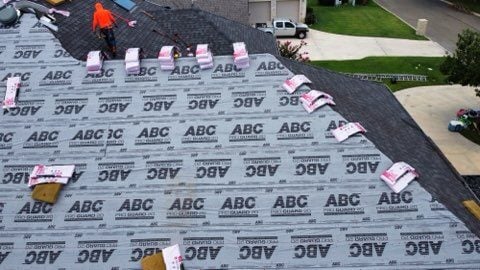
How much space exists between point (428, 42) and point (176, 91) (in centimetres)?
2759

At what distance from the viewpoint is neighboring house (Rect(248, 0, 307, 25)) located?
37.7 m

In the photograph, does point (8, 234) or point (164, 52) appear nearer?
point (8, 234)

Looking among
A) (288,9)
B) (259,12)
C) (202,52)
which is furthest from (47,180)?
(288,9)

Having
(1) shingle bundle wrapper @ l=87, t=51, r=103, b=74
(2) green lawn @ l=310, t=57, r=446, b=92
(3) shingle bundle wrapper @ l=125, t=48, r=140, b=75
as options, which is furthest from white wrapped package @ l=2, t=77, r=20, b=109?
(2) green lawn @ l=310, t=57, r=446, b=92

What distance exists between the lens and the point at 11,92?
490 inches

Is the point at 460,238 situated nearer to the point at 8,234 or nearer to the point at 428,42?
the point at 8,234

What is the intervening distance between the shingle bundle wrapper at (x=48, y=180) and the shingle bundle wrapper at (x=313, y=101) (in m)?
5.97

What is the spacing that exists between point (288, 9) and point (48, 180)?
103 feet

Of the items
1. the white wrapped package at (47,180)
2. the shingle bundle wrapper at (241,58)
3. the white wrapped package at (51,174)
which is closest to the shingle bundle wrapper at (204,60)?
the shingle bundle wrapper at (241,58)

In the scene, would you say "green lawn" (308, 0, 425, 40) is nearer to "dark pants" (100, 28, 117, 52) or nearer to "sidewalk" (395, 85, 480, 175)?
"sidewalk" (395, 85, 480, 175)

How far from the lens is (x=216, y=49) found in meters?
16.9

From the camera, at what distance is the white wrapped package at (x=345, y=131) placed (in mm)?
11102

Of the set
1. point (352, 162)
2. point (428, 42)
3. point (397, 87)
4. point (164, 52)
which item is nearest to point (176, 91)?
point (164, 52)

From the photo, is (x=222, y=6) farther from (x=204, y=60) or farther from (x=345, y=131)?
(x=345, y=131)
